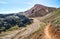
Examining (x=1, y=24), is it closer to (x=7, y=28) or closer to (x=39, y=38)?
(x=7, y=28)

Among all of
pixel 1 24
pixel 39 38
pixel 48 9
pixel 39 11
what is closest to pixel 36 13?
pixel 39 11

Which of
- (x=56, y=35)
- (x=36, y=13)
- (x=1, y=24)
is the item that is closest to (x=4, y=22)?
(x=1, y=24)

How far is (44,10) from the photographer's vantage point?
116m

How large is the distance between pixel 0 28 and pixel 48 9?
193 ft

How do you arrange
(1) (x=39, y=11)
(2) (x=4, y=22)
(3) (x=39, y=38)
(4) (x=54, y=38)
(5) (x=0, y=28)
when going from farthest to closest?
1. (1) (x=39, y=11)
2. (2) (x=4, y=22)
3. (5) (x=0, y=28)
4. (3) (x=39, y=38)
5. (4) (x=54, y=38)

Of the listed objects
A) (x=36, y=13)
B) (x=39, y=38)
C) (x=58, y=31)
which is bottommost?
(x=36, y=13)

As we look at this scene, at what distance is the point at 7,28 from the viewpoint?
69.0m

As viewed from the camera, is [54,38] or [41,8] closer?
[54,38]

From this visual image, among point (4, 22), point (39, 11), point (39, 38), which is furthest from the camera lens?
point (39, 11)

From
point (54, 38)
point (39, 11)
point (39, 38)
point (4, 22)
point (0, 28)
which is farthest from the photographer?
point (39, 11)

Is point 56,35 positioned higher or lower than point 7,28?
higher

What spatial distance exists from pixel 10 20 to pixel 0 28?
12.0 m

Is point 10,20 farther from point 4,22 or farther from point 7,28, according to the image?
point 7,28

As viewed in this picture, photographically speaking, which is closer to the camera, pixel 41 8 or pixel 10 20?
pixel 10 20
